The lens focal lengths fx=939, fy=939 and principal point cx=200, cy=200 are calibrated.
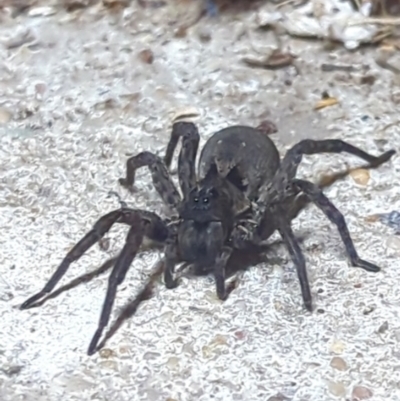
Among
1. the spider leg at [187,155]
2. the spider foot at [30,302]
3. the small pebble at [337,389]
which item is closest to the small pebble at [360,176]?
the spider leg at [187,155]

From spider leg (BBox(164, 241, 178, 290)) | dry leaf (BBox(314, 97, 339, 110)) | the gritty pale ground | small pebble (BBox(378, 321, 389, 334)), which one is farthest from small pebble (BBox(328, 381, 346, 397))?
dry leaf (BBox(314, 97, 339, 110))

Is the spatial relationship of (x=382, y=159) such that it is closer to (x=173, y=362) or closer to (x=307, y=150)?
(x=307, y=150)

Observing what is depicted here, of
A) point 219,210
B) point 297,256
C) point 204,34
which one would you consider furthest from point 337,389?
point 204,34

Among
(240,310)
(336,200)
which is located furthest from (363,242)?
(240,310)

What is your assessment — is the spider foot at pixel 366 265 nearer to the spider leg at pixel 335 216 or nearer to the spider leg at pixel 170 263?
the spider leg at pixel 335 216

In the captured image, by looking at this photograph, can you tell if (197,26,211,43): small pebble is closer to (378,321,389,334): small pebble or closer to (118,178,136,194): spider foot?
(118,178,136,194): spider foot
